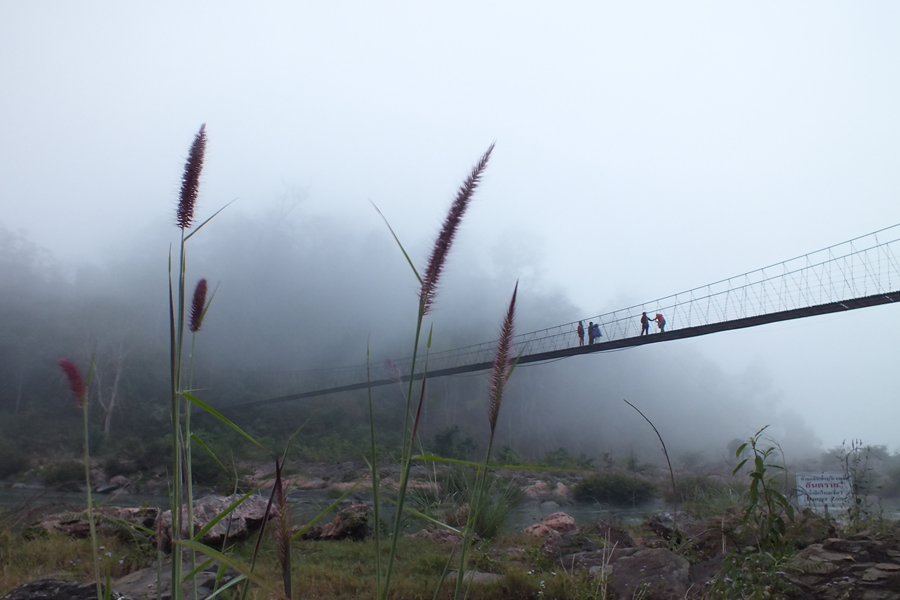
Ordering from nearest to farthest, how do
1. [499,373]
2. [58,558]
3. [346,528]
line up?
[499,373], [58,558], [346,528]

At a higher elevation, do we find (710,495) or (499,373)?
(499,373)

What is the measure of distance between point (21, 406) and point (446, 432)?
17.1 metres

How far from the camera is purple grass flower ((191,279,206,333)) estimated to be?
1010mm

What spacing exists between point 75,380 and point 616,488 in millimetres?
11438

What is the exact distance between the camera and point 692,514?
21.6 ft

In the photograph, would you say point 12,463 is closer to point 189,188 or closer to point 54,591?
point 54,591

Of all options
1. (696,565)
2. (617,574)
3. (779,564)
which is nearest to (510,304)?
(779,564)

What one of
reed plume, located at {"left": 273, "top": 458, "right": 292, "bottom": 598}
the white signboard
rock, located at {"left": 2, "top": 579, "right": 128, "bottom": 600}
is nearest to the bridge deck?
the white signboard

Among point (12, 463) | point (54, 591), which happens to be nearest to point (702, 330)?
point (54, 591)

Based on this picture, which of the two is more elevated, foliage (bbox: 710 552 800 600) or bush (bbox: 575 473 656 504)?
foliage (bbox: 710 552 800 600)

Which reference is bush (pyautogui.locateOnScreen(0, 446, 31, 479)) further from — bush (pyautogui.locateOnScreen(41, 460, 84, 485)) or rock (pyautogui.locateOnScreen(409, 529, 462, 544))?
rock (pyautogui.locateOnScreen(409, 529, 462, 544))

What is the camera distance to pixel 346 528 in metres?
5.85

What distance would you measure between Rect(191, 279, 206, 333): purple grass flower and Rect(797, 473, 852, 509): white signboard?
16.1ft

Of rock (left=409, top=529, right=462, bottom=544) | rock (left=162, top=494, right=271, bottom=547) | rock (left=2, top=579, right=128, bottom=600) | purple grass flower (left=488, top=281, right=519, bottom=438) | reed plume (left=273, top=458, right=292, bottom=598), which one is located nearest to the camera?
reed plume (left=273, top=458, right=292, bottom=598)
